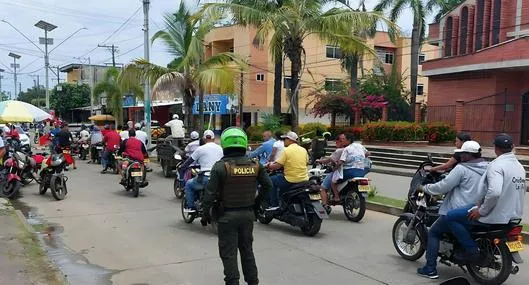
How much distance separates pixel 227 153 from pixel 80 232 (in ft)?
15.4

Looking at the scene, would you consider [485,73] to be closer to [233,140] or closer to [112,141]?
[112,141]

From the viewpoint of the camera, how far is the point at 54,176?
12.1 m

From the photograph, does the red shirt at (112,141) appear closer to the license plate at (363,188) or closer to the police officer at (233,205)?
the license plate at (363,188)

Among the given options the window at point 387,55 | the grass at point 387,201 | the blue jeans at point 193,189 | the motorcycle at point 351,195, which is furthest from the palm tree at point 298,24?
the window at point 387,55

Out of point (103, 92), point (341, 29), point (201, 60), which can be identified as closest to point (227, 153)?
point (341, 29)

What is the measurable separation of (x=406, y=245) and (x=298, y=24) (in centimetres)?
1113

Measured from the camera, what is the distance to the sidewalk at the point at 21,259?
5.64 meters

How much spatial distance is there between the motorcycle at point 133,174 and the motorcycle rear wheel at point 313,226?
5.42 meters

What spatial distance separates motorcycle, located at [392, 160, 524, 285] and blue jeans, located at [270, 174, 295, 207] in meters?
2.17

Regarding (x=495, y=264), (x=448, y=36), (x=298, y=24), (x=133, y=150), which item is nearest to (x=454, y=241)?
(x=495, y=264)

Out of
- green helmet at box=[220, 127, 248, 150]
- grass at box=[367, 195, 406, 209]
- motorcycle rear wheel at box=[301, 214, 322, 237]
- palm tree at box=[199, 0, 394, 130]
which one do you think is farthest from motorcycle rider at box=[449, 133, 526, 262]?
palm tree at box=[199, 0, 394, 130]

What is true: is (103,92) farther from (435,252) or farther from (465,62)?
(435,252)

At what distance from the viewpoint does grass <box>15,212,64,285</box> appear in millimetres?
5723

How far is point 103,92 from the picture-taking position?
136 ft
